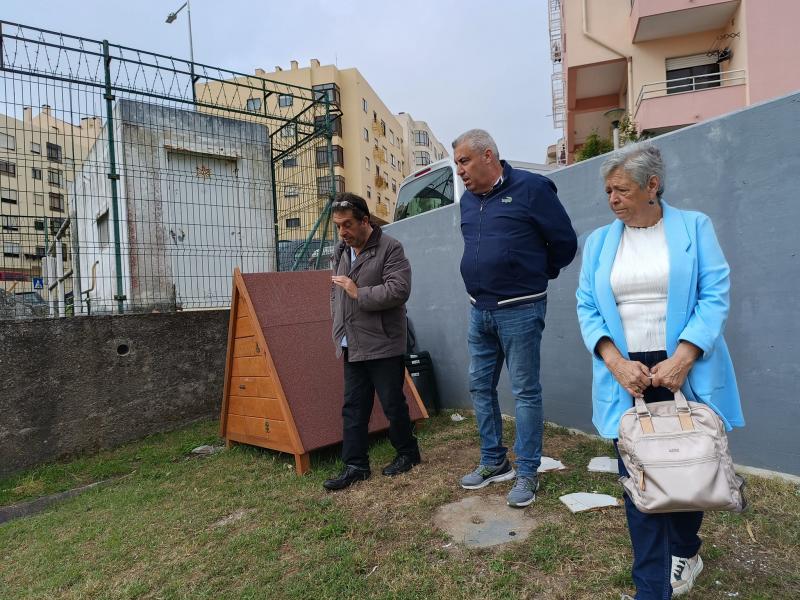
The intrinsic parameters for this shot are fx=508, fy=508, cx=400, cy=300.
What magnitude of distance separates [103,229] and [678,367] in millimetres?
6040

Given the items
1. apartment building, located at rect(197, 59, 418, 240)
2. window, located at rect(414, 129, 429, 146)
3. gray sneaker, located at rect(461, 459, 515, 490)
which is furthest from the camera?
window, located at rect(414, 129, 429, 146)

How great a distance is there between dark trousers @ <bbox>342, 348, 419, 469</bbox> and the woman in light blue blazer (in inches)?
62.7

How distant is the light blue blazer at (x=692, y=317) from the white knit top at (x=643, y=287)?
0.02 meters

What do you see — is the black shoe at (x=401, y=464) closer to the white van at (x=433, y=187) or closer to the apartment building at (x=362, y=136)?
the white van at (x=433, y=187)

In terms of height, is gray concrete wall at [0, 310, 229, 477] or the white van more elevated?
the white van

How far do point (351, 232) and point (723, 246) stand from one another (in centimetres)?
209

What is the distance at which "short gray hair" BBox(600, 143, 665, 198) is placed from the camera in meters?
1.68

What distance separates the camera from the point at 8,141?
203 inches

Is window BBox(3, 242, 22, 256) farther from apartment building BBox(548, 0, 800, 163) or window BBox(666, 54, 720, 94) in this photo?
window BBox(666, 54, 720, 94)

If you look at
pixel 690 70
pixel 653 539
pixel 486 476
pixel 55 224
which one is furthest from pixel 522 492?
pixel 690 70

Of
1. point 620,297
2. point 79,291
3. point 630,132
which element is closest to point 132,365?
point 79,291

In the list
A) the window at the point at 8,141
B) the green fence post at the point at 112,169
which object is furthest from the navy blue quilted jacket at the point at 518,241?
the window at the point at 8,141

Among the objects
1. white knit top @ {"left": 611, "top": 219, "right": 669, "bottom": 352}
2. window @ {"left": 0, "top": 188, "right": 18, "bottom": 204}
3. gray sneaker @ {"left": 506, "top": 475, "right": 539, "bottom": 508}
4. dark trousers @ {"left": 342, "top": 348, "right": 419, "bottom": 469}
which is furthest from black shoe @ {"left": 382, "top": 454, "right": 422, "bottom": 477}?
window @ {"left": 0, "top": 188, "right": 18, "bottom": 204}

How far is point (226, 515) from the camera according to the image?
2971mm
